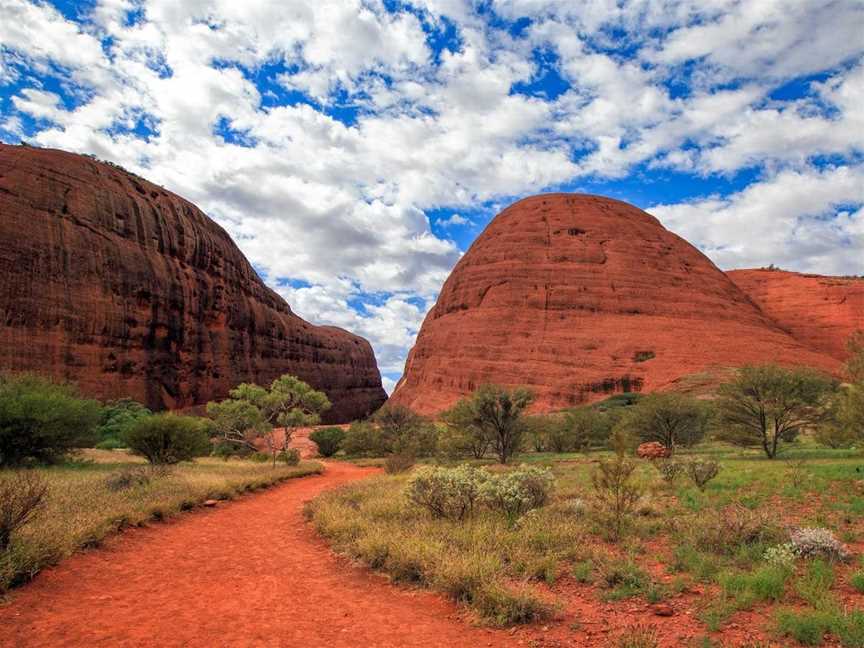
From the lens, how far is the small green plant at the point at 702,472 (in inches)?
488

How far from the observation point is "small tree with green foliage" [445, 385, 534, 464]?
24953 millimetres

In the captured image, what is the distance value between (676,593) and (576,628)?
1.59m

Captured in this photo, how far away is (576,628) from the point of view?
4.98 metres

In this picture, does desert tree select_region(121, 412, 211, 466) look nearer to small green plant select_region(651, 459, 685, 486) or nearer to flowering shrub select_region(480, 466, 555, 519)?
flowering shrub select_region(480, 466, 555, 519)

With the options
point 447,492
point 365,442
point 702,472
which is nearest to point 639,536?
point 447,492

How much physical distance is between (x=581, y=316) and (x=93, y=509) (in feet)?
199

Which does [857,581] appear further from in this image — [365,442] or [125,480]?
[365,442]

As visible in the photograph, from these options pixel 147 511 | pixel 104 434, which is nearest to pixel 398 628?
pixel 147 511

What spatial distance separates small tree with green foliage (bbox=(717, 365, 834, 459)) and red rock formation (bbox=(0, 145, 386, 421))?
144 ft

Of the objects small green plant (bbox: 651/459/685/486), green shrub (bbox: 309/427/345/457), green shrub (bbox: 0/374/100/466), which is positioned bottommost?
green shrub (bbox: 309/427/345/457)

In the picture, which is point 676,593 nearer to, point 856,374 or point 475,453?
point 856,374

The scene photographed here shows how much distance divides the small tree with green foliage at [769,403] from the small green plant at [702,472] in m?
8.61

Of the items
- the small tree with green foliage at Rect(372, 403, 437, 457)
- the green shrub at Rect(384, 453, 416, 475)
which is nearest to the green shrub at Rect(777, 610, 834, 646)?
the green shrub at Rect(384, 453, 416, 475)

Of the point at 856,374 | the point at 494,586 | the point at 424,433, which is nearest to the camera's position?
the point at 494,586
